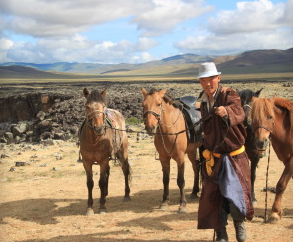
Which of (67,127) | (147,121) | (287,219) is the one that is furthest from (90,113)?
(67,127)

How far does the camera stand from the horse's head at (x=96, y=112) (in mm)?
6754

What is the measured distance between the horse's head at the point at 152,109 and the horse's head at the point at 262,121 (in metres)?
1.69

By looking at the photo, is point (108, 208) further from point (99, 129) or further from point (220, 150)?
point (220, 150)

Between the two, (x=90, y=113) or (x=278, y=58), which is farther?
(x=278, y=58)

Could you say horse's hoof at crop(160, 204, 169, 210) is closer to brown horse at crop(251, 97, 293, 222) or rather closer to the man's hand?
brown horse at crop(251, 97, 293, 222)

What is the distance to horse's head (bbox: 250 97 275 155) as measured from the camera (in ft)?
18.3

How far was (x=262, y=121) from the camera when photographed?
5.62 m

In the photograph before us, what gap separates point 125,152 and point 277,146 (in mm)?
3620

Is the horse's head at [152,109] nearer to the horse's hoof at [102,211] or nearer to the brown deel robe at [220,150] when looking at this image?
the brown deel robe at [220,150]

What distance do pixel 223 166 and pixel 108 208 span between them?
377cm

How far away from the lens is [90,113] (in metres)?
6.84

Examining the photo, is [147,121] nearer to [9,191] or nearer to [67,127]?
[9,191]

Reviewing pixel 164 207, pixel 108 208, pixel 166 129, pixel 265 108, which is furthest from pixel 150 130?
pixel 108 208

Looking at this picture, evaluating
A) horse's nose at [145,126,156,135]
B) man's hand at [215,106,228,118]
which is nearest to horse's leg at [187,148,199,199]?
horse's nose at [145,126,156,135]
